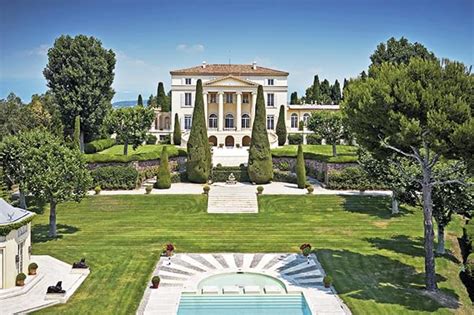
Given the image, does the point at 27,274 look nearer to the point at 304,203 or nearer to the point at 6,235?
the point at 6,235

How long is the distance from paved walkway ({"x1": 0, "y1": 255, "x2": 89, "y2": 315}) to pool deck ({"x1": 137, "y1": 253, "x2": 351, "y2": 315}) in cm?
351

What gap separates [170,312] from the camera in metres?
19.3

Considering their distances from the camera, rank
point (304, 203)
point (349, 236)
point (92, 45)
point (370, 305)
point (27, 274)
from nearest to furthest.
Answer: point (370, 305)
point (27, 274)
point (349, 236)
point (304, 203)
point (92, 45)

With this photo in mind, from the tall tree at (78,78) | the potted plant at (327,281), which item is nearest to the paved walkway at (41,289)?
the potted plant at (327,281)

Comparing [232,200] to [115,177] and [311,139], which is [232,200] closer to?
[115,177]

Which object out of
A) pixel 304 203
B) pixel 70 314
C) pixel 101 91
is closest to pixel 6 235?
pixel 70 314

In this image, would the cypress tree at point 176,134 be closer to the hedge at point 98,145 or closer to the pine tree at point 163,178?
the hedge at point 98,145

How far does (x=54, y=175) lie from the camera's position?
2897cm

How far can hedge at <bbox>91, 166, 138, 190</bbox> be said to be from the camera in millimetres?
43531

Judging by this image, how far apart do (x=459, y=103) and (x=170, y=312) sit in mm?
13898

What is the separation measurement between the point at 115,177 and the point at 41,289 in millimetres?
22625

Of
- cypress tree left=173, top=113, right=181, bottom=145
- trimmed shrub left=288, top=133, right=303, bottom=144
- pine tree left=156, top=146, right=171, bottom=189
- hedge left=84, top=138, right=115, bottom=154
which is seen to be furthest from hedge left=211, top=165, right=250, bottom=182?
trimmed shrub left=288, top=133, right=303, bottom=144

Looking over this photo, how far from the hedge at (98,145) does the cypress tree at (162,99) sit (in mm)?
17491

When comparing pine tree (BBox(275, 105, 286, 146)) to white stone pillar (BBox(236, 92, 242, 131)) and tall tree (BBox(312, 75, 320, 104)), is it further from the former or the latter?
tall tree (BBox(312, 75, 320, 104))
